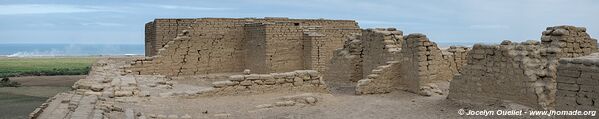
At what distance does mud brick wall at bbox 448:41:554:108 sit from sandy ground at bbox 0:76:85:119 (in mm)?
16097

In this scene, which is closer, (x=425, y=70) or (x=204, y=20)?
(x=425, y=70)

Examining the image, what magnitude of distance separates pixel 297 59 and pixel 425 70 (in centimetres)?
632

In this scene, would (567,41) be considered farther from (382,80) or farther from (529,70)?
(382,80)

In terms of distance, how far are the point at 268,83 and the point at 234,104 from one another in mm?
1476

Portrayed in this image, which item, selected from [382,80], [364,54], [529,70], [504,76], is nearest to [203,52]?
[364,54]

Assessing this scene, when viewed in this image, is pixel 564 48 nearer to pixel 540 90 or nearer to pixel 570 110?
→ pixel 540 90

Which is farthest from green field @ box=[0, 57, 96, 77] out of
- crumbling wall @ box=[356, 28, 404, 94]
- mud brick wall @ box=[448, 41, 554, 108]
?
mud brick wall @ box=[448, 41, 554, 108]

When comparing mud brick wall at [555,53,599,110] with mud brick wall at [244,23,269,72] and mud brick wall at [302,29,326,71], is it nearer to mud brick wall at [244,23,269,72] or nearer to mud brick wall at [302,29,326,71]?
mud brick wall at [302,29,326,71]

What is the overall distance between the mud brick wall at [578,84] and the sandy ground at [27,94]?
19167 millimetres

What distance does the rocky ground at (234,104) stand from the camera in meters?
9.77

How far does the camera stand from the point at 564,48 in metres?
11.1

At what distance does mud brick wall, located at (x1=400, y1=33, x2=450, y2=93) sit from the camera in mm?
13641

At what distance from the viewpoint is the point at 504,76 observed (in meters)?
11.2

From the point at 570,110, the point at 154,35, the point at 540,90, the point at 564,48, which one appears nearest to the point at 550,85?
the point at 540,90
